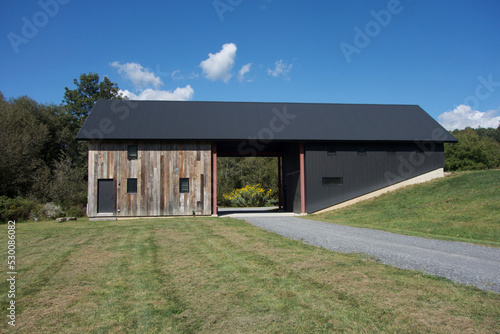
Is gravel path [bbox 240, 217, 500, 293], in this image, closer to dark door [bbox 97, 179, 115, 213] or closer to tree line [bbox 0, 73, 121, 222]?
dark door [bbox 97, 179, 115, 213]

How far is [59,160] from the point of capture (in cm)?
3347

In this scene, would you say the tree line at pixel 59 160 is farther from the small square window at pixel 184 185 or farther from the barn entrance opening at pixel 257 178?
the small square window at pixel 184 185

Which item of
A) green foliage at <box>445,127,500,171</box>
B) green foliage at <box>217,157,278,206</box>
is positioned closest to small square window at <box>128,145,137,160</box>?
green foliage at <box>217,157,278,206</box>

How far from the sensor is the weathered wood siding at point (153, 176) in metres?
20.0

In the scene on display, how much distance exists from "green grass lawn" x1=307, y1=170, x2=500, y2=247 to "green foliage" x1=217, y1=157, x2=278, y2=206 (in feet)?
61.2

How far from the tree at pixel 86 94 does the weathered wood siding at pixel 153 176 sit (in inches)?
765

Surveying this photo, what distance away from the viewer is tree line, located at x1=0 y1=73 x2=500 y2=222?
958 inches

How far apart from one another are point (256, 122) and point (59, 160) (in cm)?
2088

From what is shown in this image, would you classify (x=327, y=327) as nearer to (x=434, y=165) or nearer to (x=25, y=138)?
(x=434, y=165)

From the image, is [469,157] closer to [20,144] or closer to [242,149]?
[242,149]

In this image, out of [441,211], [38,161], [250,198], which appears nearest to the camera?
[441,211]

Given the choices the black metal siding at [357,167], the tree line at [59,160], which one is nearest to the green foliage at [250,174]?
the tree line at [59,160]

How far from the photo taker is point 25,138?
27.0 meters

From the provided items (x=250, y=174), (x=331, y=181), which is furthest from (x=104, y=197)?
(x=250, y=174)
